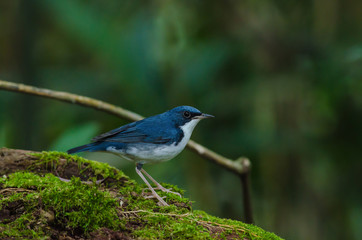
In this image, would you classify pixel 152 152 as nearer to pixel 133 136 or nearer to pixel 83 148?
pixel 133 136

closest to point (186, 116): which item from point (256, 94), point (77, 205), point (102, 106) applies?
point (102, 106)

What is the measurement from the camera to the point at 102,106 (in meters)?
5.37

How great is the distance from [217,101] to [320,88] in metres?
1.74

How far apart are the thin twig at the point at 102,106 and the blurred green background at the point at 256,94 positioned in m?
2.15

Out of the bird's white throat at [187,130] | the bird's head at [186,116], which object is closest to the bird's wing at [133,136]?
the bird's white throat at [187,130]

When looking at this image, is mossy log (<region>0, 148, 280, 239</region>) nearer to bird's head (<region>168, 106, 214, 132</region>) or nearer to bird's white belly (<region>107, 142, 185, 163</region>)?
bird's white belly (<region>107, 142, 185, 163</region>)

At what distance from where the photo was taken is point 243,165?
5.65 meters

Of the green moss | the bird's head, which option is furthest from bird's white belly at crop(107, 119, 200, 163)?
the green moss

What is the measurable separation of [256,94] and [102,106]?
12.6ft

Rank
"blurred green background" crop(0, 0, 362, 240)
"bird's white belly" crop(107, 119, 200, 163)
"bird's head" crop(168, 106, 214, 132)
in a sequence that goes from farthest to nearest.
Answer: "blurred green background" crop(0, 0, 362, 240) < "bird's head" crop(168, 106, 214, 132) < "bird's white belly" crop(107, 119, 200, 163)

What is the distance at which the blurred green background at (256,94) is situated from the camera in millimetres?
7840

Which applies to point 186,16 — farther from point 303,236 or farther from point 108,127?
point 303,236

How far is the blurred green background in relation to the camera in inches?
309

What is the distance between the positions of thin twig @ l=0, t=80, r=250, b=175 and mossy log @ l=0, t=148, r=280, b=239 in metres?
1.66
